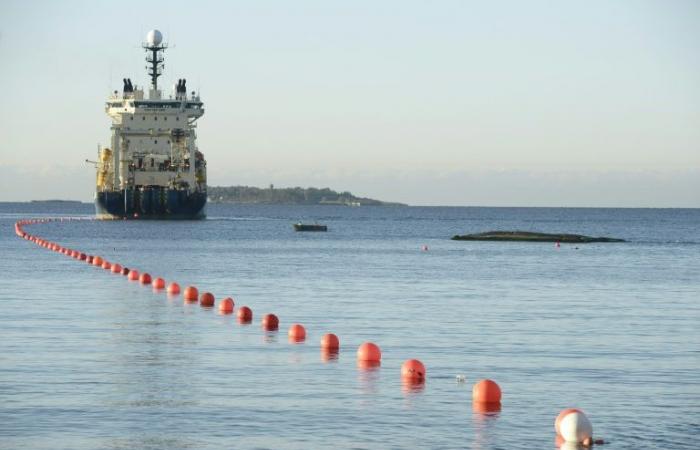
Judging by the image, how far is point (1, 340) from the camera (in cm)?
3241

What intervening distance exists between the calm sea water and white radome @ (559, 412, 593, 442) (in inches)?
11.9

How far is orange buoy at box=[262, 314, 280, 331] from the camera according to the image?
36812mm

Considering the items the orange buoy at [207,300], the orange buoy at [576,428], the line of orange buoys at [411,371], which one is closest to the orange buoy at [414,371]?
the line of orange buoys at [411,371]

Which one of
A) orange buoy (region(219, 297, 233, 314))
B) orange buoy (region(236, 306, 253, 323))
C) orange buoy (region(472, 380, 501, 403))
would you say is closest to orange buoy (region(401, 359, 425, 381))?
orange buoy (region(472, 380, 501, 403))

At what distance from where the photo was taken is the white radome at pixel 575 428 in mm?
20281

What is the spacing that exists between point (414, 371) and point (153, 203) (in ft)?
405

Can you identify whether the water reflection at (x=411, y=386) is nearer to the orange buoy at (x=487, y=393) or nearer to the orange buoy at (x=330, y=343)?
the orange buoy at (x=487, y=393)

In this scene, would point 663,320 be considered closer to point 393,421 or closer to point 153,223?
point 393,421

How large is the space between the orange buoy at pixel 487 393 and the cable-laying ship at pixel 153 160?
125833mm

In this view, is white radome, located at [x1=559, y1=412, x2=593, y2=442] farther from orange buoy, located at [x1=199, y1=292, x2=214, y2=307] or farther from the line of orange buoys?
orange buoy, located at [x1=199, y1=292, x2=214, y2=307]

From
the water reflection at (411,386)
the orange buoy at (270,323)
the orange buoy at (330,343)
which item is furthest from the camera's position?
Answer: the orange buoy at (270,323)

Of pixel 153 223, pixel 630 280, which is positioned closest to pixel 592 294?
pixel 630 280

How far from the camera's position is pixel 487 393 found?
77.4ft

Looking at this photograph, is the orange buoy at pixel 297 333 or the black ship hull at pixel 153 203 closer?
the orange buoy at pixel 297 333
